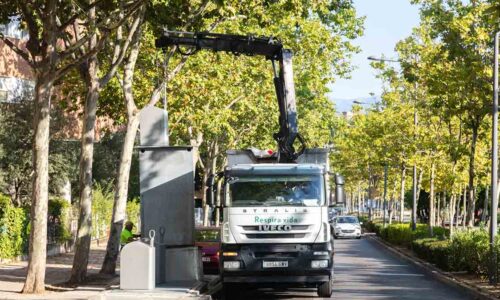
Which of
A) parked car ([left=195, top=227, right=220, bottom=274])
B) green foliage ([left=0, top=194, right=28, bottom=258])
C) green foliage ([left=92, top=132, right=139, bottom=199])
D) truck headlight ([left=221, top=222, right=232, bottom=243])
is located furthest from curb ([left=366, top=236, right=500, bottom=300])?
green foliage ([left=92, top=132, right=139, bottom=199])

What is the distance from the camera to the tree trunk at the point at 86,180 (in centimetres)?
2283

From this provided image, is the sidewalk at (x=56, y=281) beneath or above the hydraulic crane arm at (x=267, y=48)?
beneath

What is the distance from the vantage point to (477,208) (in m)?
92.6

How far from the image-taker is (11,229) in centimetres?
3050

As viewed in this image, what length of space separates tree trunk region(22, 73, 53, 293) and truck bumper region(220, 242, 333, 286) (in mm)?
3663

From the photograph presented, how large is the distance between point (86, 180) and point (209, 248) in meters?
6.19

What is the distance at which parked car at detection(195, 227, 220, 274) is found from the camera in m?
27.7

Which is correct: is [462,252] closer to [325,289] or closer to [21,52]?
[325,289]

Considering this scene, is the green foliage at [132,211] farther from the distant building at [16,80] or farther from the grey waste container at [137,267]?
the grey waste container at [137,267]

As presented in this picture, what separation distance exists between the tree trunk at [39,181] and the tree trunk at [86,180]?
9.68 feet

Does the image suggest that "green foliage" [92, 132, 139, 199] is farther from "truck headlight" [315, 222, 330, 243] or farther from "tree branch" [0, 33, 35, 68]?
"truck headlight" [315, 222, 330, 243]

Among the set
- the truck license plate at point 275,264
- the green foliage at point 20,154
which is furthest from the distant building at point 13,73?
the truck license plate at point 275,264

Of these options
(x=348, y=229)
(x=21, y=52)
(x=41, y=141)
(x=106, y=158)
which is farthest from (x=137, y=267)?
(x=348, y=229)

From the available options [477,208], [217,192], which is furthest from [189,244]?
[477,208]
